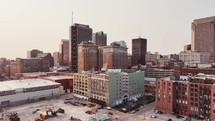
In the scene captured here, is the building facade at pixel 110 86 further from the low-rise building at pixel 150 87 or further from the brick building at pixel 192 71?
the brick building at pixel 192 71

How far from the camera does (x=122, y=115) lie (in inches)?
3748

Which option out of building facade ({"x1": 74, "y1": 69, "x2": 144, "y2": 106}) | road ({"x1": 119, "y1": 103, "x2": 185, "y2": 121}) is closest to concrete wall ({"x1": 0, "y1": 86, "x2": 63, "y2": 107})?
building facade ({"x1": 74, "y1": 69, "x2": 144, "y2": 106})

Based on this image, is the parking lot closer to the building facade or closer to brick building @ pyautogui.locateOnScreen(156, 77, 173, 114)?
brick building @ pyautogui.locateOnScreen(156, 77, 173, 114)

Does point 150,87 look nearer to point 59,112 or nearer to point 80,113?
point 80,113

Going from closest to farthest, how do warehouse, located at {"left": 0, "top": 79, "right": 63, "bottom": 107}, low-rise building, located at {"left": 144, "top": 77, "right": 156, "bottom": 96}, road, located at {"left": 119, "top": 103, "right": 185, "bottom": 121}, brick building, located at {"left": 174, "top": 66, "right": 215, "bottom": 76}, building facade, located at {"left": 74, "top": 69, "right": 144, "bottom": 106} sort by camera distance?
road, located at {"left": 119, "top": 103, "right": 185, "bottom": 121} → building facade, located at {"left": 74, "top": 69, "right": 144, "bottom": 106} → warehouse, located at {"left": 0, "top": 79, "right": 63, "bottom": 107} → brick building, located at {"left": 174, "top": 66, "right": 215, "bottom": 76} → low-rise building, located at {"left": 144, "top": 77, "right": 156, "bottom": 96}

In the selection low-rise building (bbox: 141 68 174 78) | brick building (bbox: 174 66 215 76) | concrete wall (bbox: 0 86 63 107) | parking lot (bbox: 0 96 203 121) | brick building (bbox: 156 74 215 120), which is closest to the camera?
brick building (bbox: 156 74 215 120)

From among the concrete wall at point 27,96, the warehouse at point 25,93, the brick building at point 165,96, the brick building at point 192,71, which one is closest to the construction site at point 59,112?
the concrete wall at point 27,96

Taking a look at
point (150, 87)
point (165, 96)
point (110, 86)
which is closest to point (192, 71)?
point (150, 87)

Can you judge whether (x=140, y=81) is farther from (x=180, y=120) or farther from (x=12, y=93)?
(x=12, y=93)

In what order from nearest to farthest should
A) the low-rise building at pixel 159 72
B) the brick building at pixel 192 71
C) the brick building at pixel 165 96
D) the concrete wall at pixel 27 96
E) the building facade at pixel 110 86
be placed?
the brick building at pixel 165 96 < the building facade at pixel 110 86 < the concrete wall at pixel 27 96 < the brick building at pixel 192 71 < the low-rise building at pixel 159 72

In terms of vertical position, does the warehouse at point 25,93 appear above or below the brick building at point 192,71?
below

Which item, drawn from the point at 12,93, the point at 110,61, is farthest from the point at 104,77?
the point at 110,61

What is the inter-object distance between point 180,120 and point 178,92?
14061mm

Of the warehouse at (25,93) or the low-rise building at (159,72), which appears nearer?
the warehouse at (25,93)
